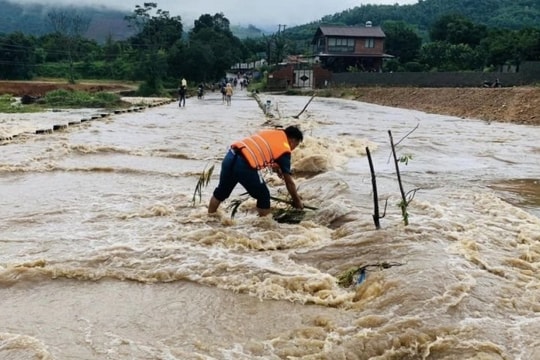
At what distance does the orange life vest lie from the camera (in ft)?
22.8

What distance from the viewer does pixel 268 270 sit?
5.96 m

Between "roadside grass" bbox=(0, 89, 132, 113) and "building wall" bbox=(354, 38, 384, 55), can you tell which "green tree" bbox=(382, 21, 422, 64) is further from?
"roadside grass" bbox=(0, 89, 132, 113)

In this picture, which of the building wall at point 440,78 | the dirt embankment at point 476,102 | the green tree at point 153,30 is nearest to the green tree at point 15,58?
the green tree at point 153,30

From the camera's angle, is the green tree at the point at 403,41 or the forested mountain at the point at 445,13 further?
the forested mountain at the point at 445,13

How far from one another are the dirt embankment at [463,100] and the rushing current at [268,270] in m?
18.1

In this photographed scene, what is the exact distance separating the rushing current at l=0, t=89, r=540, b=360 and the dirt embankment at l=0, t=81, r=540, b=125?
18.1 meters

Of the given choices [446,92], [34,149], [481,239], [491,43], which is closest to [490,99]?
[446,92]

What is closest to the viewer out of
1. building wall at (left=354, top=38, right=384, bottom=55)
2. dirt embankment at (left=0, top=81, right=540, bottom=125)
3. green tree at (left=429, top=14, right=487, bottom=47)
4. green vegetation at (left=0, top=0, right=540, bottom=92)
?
dirt embankment at (left=0, top=81, right=540, bottom=125)

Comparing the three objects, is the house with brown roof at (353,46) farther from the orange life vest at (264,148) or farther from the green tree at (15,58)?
the orange life vest at (264,148)

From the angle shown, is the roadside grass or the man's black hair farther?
the roadside grass

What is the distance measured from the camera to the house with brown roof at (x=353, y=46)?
64.5 meters

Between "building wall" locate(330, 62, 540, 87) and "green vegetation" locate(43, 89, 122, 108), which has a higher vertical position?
"building wall" locate(330, 62, 540, 87)

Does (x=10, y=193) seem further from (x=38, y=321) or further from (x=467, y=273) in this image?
Answer: (x=467, y=273)

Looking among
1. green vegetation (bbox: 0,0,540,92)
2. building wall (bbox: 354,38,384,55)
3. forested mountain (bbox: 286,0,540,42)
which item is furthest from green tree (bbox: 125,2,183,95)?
forested mountain (bbox: 286,0,540,42)
